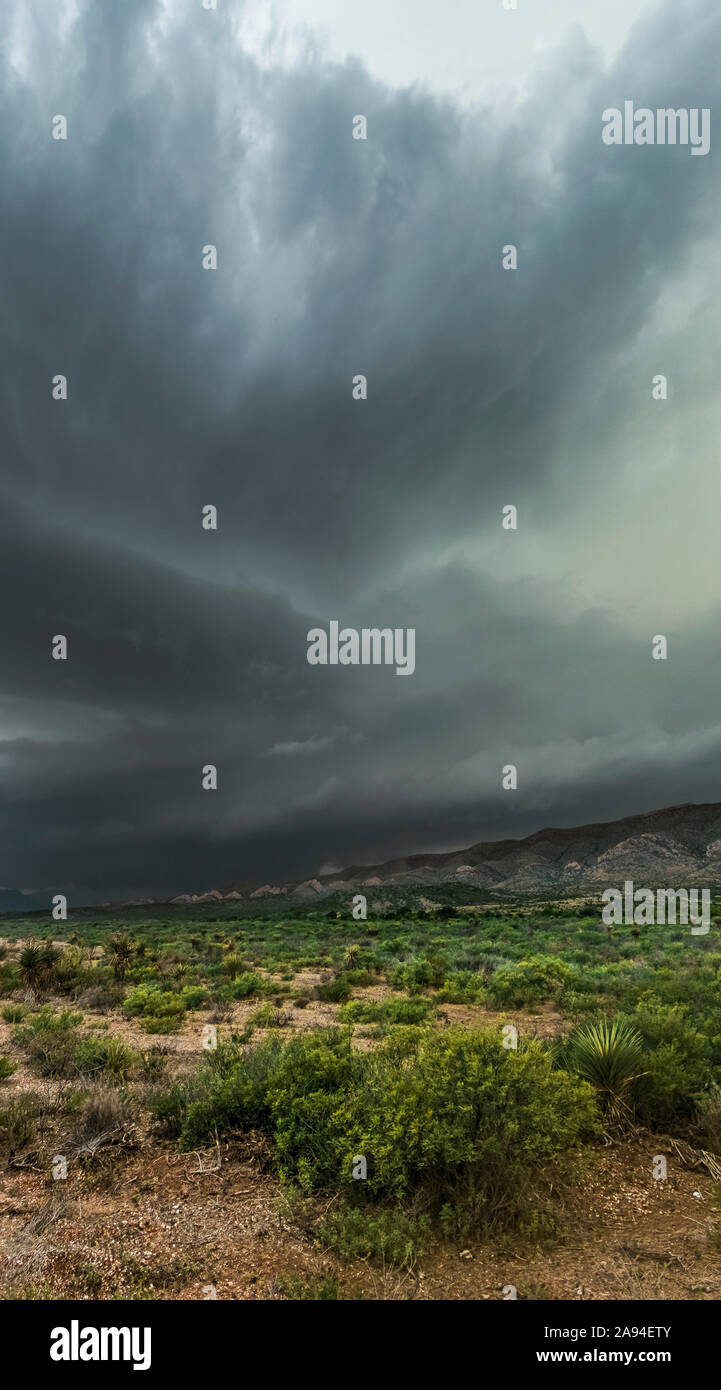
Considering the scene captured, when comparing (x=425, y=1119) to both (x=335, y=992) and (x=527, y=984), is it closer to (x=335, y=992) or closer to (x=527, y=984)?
(x=527, y=984)

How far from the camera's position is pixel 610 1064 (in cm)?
761

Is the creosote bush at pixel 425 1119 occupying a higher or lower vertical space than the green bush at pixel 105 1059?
higher

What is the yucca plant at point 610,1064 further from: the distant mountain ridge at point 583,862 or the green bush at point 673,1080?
the distant mountain ridge at point 583,862

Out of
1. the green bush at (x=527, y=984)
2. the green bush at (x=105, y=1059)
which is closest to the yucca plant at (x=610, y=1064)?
the green bush at (x=105, y=1059)

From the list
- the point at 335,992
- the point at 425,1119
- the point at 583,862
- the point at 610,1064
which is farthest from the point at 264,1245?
the point at 583,862

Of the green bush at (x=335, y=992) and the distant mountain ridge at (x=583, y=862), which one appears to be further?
the distant mountain ridge at (x=583, y=862)

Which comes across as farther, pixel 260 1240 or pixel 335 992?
pixel 335 992

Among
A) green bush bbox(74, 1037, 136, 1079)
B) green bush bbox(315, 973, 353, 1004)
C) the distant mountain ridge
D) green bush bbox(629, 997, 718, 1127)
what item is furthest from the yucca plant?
the distant mountain ridge

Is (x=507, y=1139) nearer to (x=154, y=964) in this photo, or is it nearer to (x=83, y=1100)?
(x=83, y=1100)

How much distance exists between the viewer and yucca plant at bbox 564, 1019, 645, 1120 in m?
7.41

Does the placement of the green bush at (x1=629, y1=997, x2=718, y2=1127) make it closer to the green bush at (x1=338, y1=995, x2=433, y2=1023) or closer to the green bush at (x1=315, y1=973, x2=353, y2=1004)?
the green bush at (x1=338, y1=995, x2=433, y2=1023)

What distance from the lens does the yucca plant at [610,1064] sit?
7414 millimetres

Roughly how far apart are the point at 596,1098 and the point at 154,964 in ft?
63.8
